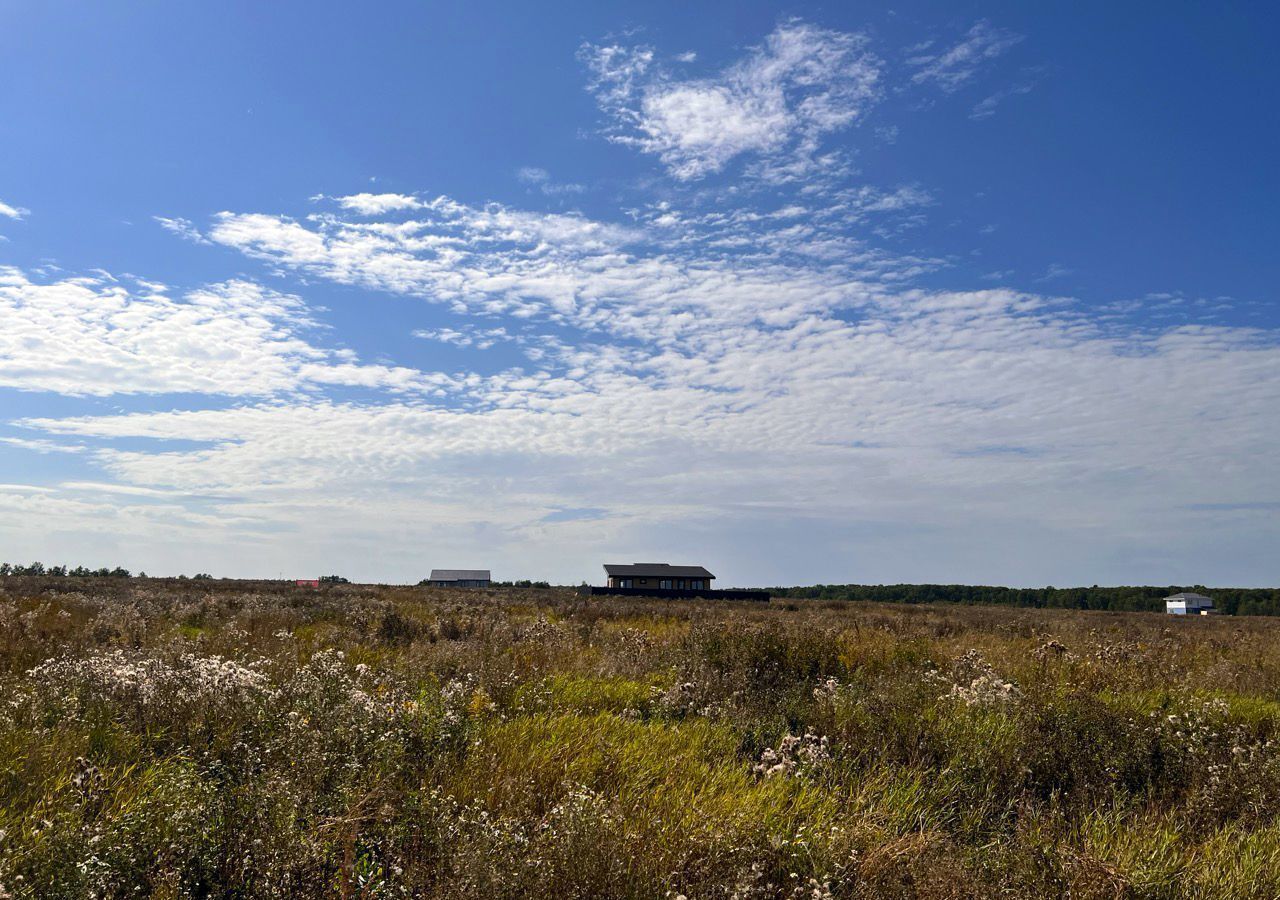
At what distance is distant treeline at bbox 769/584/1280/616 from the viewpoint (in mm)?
80562

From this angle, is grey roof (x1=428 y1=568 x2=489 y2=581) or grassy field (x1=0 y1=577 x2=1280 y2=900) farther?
grey roof (x1=428 y1=568 x2=489 y2=581)

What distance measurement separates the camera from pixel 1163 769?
711 cm

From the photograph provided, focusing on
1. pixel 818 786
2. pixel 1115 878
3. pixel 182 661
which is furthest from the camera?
pixel 182 661

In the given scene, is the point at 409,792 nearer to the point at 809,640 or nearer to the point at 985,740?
the point at 985,740

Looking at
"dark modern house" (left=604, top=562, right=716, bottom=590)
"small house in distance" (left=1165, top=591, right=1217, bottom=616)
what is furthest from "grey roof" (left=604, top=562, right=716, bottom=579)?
"small house in distance" (left=1165, top=591, right=1217, bottom=616)

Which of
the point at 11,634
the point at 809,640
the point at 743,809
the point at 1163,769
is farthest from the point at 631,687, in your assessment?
the point at 11,634

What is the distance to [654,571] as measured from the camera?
254 feet

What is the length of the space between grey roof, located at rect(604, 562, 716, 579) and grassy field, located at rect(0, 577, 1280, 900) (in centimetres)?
6579

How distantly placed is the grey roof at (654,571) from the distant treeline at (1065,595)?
8.04 metres

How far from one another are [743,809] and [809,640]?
634 cm

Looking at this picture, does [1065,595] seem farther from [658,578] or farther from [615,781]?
[615,781]

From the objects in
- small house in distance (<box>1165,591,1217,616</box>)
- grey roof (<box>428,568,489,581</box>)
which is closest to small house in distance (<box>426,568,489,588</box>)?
grey roof (<box>428,568,489,581</box>)

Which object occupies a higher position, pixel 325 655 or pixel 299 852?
pixel 325 655

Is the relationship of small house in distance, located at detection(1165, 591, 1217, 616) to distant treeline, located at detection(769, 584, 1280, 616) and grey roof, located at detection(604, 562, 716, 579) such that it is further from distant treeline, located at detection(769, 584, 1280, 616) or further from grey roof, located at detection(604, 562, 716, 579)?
grey roof, located at detection(604, 562, 716, 579)
